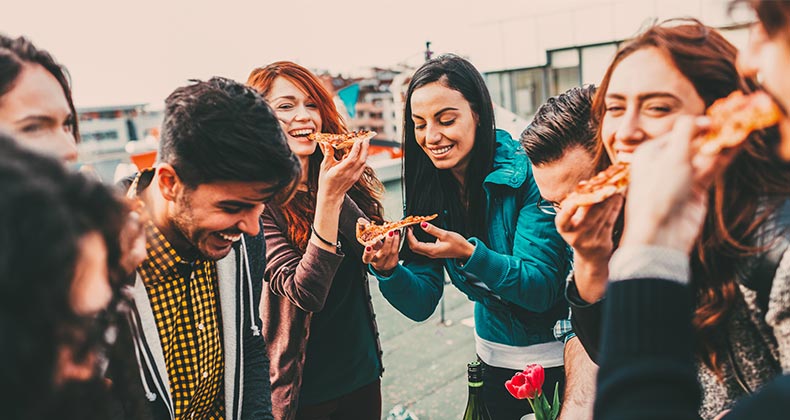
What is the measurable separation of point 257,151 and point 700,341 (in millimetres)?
1218

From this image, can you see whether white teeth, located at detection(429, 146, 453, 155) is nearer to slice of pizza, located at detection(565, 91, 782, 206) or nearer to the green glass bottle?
the green glass bottle

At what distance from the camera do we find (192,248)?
177cm

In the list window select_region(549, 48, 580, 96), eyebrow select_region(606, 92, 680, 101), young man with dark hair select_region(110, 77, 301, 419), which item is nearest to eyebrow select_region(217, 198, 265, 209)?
young man with dark hair select_region(110, 77, 301, 419)

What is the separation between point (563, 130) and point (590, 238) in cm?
71

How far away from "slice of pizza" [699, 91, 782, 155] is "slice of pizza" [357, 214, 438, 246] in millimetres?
1329

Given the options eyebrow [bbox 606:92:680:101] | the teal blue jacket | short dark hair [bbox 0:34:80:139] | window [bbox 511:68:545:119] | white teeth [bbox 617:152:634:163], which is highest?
window [bbox 511:68:545:119]

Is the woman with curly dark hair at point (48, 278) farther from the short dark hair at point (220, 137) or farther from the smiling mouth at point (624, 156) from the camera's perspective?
the smiling mouth at point (624, 156)

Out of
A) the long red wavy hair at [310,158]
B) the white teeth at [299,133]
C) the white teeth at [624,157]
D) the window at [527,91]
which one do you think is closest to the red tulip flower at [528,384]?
the white teeth at [624,157]

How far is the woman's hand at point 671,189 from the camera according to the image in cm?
87

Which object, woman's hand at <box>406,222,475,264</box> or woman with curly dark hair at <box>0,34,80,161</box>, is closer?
woman with curly dark hair at <box>0,34,80,161</box>

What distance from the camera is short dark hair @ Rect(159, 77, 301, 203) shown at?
1590mm

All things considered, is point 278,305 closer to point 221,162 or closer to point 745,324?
point 221,162

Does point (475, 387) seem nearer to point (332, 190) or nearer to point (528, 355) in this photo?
point (528, 355)

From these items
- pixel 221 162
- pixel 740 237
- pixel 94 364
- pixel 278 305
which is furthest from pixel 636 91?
pixel 278 305
